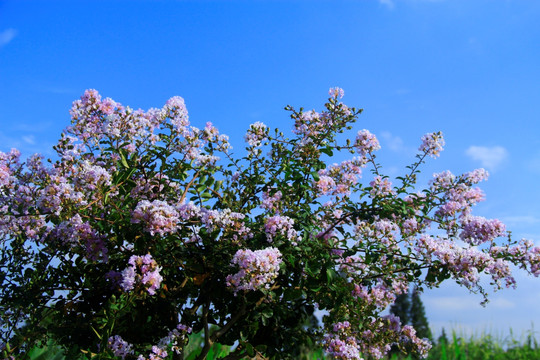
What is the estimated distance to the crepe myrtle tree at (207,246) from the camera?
3.60 m

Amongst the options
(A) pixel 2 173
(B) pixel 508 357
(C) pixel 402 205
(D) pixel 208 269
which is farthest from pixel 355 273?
(B) pixel 508 357

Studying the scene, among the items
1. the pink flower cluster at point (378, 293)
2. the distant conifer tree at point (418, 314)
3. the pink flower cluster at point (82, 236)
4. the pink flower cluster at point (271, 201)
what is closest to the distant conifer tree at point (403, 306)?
the distant conifer tree at point (418, 314)

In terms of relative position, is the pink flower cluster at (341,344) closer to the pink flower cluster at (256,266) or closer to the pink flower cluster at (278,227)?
the pink flower cluster at (278,227)

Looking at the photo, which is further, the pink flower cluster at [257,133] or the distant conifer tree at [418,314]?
the distant conifer tree at [418,314]

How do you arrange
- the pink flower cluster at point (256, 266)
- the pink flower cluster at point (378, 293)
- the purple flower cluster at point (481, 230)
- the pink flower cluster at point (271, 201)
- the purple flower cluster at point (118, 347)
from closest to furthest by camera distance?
the pink flower cluster at point (256, 266) → the purple flower cluster at point (118, 347) → the pink flower cluster at point (271, 201) → the purple flower cluster at point (481, 230) → the pink flower cluster at point (378, 293)

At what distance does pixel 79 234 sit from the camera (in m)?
3.69

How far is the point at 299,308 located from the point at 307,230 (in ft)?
3.45

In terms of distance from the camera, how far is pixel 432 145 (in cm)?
539

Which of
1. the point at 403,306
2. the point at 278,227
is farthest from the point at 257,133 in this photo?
the point at 403,306

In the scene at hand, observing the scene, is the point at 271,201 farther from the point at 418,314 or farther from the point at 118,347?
the point at 418,314

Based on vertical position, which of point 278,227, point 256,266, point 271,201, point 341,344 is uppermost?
point 271,201

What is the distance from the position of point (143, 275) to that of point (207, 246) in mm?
667

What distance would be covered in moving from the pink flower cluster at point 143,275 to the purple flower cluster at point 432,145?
133 inches

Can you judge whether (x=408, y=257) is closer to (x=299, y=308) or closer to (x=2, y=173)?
(x=299, y=308)
